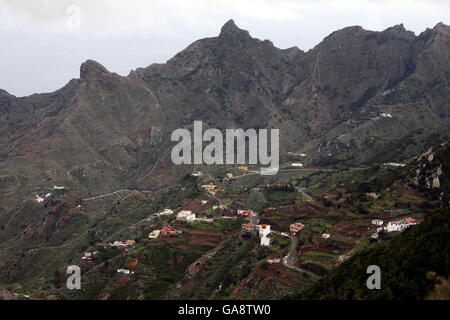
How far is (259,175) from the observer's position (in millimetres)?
198625

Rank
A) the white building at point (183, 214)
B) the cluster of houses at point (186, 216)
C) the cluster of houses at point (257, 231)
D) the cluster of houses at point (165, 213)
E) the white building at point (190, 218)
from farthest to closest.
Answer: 1. the cluster of houses at point (165, 213)
2. the white building at point (183, 214)
3. the cluster of houses at point (186, 216)
4. the white building at point (190, 218)
5. the cluster of houses at point (257, 231)

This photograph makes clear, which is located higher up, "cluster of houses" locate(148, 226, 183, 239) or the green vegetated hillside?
"cluster of houses" locate(148, 226, 183, 239)

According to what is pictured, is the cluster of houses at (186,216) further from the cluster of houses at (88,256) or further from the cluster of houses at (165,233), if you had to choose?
the cluster of houses at (88,256)

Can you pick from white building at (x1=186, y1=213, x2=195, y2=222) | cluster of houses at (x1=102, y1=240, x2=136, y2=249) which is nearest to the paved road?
white building at (x1=186, y1=213, x2=195, y2=222)

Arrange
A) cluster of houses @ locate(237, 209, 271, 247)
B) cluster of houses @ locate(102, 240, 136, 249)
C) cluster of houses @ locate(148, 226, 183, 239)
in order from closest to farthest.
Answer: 1. cluster of houses @ locate(237, 209, 271, 247)
2. cluster of houses @ locate(148, 226, 183, 239)
3. cluster of houses @ locate(102, 240, 136, 249)

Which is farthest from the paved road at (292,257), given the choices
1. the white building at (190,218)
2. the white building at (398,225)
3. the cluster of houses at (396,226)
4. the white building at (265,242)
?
the white building at (190,218)

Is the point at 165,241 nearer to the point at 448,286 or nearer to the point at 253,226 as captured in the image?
the point at 253,226

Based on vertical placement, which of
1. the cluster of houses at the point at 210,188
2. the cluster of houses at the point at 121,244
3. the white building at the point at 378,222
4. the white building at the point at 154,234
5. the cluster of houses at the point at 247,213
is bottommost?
the cluster of houses at the point at 121,244

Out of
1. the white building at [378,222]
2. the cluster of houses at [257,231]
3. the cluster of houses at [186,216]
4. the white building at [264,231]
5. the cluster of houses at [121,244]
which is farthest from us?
the cluster of houses at [186,216]

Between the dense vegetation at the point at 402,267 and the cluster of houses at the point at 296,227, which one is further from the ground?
the cluster of houses at the point at 296,227

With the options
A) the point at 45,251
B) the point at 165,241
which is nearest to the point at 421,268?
the point at 165,241

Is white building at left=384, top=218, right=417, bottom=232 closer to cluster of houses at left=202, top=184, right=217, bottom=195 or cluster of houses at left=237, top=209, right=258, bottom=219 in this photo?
cluster of houses at left=237, top=209, right=258, bottom=219

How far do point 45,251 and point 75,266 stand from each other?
31.0 meters
